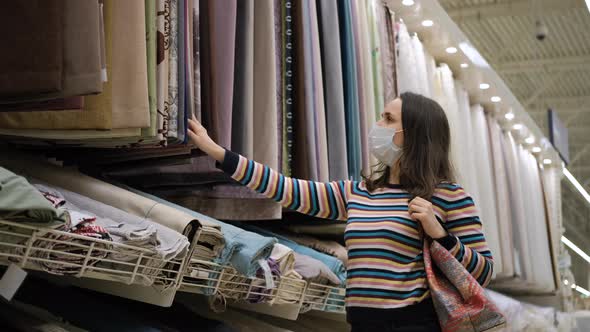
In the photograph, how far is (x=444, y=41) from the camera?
4477mm

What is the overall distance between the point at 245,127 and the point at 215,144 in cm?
30

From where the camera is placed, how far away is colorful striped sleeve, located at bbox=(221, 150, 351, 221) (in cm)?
218

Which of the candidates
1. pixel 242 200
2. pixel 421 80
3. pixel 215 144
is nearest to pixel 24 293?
pixel 215 144

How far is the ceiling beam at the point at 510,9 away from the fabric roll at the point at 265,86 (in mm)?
8009

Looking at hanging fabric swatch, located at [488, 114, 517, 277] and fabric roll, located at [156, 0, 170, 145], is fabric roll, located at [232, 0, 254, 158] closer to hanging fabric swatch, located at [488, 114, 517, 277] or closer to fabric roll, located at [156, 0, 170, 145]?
fabric roll, located at [156, 0, 170, 145]

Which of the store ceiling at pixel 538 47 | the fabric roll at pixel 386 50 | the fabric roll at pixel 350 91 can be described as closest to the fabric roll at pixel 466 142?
the fabric roll at pixel 386 50

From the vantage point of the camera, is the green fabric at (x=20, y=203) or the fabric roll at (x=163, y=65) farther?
the fabric roll at (x=163, y=65)

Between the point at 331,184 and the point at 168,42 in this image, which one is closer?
the point at 168,42

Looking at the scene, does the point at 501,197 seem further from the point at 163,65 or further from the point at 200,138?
the point at 163,65

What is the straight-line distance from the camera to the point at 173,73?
1910 millimetres

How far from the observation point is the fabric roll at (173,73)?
1.87 m

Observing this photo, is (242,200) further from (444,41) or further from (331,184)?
(444,41)

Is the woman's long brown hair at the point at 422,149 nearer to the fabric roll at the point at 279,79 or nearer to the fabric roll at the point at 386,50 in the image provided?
the fabric roll at the point at 279,79

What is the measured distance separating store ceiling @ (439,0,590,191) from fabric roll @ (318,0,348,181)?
21.0 ft
